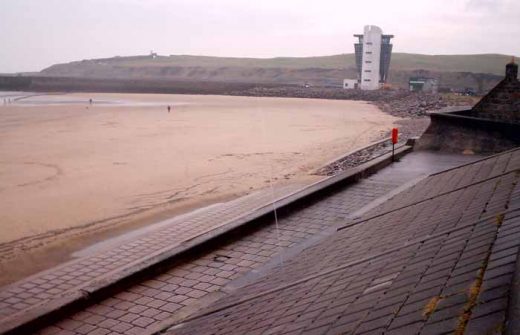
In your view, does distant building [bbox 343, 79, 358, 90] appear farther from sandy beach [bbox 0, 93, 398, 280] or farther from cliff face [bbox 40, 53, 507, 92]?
sandy beach [bbox 0, 93, 398, 280]

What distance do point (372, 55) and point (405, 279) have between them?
82198mm

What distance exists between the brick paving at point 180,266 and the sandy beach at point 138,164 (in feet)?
7.15

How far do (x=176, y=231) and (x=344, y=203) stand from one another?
3760 millimetres

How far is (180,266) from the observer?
24.4 feet

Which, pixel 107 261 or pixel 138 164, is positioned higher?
pixel 138 164

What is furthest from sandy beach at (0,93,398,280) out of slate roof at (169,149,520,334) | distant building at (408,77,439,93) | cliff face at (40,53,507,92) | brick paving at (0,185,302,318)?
cliff face at (40,53,507,92)

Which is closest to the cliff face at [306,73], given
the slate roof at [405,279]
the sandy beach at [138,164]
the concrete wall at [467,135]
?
the sandy beach at [138,164]

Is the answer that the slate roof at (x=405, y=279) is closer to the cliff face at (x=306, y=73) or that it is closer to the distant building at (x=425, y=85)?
the distant building at (x=425, y=85)

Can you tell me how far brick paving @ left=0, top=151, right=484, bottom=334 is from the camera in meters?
5.82

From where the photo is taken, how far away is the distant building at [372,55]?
8019 cm

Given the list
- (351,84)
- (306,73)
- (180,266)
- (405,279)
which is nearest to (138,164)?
(180,266)

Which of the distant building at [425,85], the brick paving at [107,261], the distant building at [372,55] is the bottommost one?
the brick paving at [107,261]

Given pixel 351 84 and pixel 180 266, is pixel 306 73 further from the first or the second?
pixel 180 266

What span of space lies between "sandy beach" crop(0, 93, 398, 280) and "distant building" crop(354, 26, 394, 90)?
161 ft
